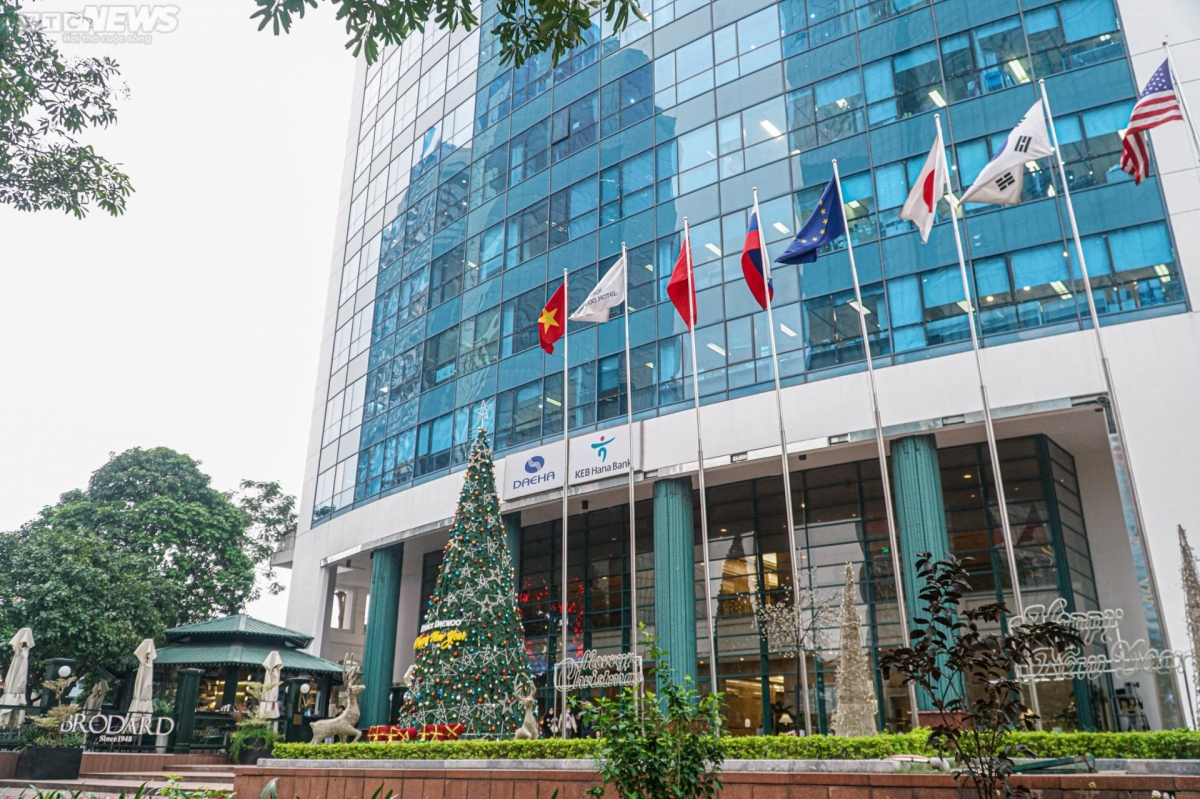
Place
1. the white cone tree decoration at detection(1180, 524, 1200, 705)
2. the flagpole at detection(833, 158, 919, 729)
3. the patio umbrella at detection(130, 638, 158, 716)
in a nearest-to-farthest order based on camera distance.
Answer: the white cone tree decoration at detection(1180, 524, 1200, 705)
the flagpole at detection(833, 158, 919, 729)
the patio umbrella at detection(130, 638, 158, 716)

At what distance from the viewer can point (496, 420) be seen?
31594mm

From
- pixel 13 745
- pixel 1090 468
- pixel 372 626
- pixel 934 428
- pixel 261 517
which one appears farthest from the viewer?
pixel 261 517

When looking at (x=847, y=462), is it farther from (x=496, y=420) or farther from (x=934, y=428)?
(x=496, y=420)

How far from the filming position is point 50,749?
19.8 meters

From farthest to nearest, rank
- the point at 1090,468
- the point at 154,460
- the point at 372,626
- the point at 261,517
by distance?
the point at 261,517, the point at 154,460, the point at 372,626, the point at 1090,468

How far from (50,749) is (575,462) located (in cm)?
1537

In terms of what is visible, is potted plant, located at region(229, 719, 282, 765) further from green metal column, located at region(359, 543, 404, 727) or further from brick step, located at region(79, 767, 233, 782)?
green metal column, located at region(359, 543, 404, 727)

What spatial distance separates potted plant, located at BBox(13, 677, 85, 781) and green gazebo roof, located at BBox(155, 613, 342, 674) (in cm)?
691

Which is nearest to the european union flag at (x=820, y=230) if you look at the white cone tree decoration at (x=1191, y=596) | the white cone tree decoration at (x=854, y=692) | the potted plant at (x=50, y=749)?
the white cone tree decoration at (x=854, y=692)

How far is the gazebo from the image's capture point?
29.4 meters

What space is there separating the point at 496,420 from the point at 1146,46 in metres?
22.0

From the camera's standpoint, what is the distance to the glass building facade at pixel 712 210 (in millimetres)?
22500

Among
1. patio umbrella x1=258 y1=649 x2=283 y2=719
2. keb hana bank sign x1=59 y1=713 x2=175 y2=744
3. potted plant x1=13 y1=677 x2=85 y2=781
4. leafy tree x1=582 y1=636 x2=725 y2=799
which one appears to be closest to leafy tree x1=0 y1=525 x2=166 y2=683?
keb hana bank sign x1=59 y1=713 x2=175 y2=744

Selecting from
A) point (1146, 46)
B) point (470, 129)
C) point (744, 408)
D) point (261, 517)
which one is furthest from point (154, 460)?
point (1146, 46)
